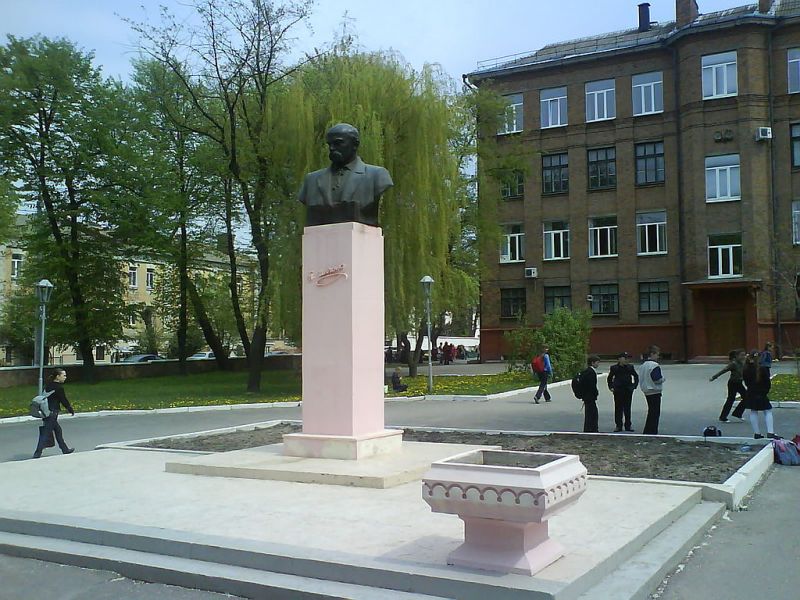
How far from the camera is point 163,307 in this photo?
50000mm

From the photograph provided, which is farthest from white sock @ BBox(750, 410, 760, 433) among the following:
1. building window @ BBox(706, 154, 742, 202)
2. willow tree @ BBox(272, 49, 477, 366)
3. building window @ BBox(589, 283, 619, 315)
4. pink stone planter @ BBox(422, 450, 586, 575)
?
building window @ BBox(589, 283, 619, 315)

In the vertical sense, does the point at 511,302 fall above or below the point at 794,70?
below

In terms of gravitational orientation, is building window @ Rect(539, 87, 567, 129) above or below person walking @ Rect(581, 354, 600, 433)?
above

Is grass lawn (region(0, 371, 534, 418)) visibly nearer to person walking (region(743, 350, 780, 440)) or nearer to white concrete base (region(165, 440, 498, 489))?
person walking (region(743, 350, 780, 440))

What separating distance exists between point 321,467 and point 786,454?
696cm

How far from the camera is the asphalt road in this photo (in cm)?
636

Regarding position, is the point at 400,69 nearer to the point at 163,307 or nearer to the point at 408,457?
the point at 408,457

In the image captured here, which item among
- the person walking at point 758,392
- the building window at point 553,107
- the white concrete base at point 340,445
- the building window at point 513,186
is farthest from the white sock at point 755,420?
the building window at point 553,107

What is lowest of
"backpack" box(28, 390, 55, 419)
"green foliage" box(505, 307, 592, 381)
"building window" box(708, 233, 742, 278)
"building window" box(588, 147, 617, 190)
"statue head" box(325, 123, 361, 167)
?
"backpack" box(28, 390, 55, 419)

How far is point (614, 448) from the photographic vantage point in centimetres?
1319

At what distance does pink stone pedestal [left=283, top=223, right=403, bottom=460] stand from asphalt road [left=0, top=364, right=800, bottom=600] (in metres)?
4.79

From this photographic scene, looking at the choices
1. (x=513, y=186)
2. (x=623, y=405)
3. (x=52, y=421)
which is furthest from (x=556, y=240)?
(x=52, y=421)

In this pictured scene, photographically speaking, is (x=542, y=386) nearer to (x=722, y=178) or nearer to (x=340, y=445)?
(x=340, y=445)

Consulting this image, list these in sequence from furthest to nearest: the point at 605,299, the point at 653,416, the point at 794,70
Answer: the point at 605,299 < the point at 794,70 < the point at 653,416
